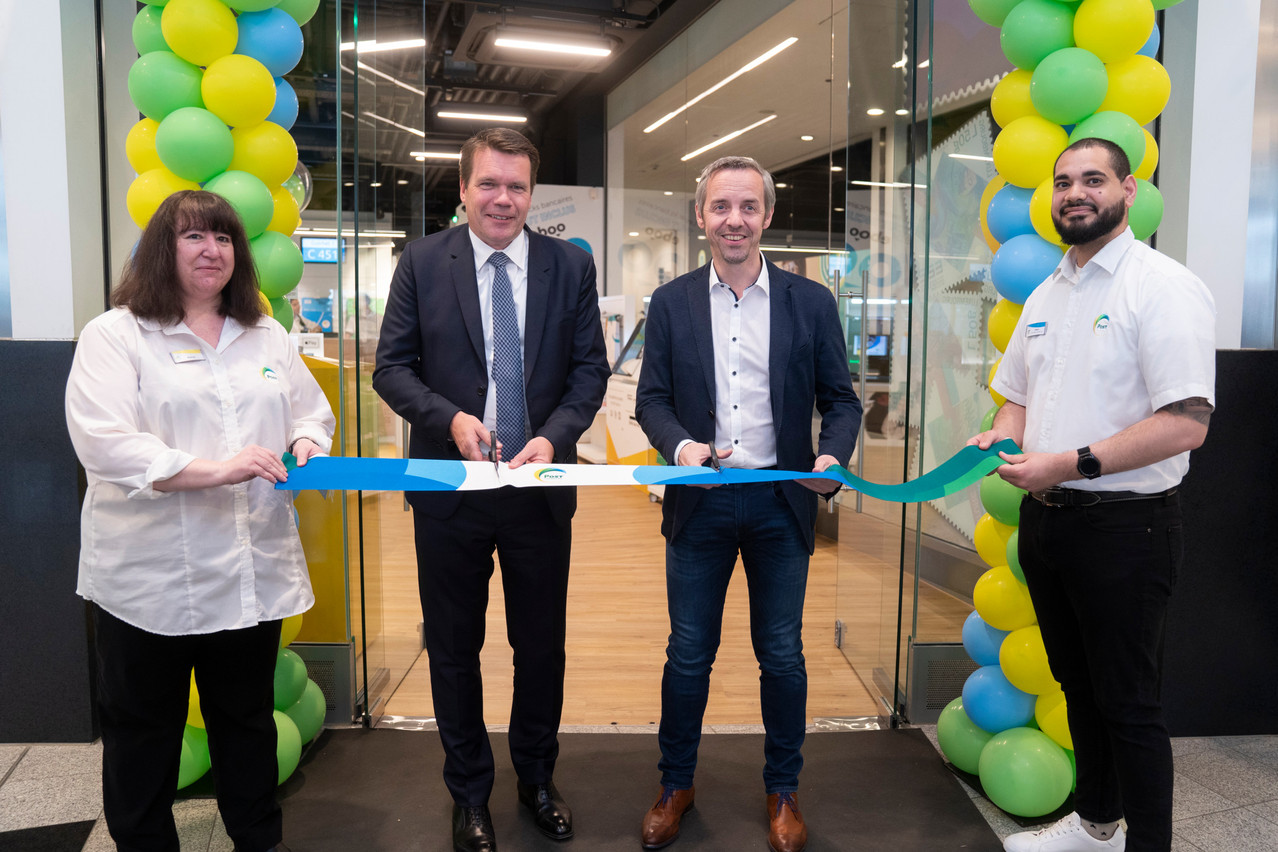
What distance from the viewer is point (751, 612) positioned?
2.27 meters

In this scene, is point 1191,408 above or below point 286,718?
above

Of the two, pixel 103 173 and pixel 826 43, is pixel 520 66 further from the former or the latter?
pixel 103 173

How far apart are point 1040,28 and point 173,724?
109 inches

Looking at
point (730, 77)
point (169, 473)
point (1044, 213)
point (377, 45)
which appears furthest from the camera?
point (730, 77)

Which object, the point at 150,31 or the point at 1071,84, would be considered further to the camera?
the point at 150,31

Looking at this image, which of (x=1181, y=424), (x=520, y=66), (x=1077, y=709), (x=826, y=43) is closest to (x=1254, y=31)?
(x=1181, y=424)

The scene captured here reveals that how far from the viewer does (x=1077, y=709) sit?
2.15m

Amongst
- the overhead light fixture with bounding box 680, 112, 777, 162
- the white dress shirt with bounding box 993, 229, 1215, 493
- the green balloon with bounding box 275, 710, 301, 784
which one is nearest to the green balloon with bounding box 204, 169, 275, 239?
the green balloon with bounding box 275, 710, 301, 784

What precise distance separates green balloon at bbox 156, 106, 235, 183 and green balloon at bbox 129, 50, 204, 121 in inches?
1.7

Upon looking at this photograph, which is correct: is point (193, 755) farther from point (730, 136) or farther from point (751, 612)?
point (730, 136)

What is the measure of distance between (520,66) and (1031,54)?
10.4m

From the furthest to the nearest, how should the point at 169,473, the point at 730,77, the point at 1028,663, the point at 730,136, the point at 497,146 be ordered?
the point at 730,136 < the point at 730,77 < the point at 1028,663 < the point at 497,146 < the point at 169,473

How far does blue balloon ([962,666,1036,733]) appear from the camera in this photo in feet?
8.40

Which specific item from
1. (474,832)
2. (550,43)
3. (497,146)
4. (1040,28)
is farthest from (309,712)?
(550,43)
